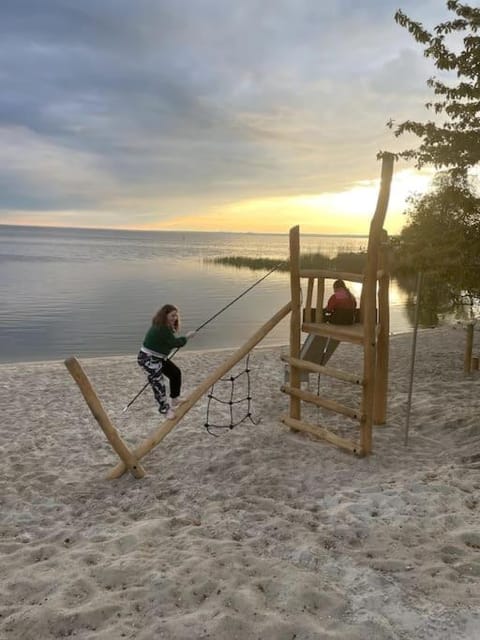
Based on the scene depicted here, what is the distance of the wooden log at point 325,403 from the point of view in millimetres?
7875

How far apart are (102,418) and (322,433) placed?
350 cm

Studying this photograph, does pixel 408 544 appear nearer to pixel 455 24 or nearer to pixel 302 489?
pixel 302 489

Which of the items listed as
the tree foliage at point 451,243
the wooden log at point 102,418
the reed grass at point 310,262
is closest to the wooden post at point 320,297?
the tree foliage at point 451,243

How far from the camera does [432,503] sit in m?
6.11

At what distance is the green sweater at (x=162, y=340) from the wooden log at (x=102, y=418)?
1.10 metres

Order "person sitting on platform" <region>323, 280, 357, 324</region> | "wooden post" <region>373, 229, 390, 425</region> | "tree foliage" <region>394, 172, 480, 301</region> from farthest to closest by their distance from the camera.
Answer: "tree foliage" <region>394, 172, 480, 301</region> < "wooden post" <region>373, 229, 390, 425</region> < "person sitting on platform" <region>323, 280, 357, 324</region>

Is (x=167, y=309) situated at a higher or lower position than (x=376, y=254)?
lower

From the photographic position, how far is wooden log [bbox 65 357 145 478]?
286 inches

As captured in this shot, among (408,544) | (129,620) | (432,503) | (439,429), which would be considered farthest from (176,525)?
(439,429)

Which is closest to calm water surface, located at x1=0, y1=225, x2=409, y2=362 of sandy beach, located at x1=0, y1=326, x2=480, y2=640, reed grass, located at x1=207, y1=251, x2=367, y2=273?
reed grass, located at x1=207, y1=251, x2=367, y2=273

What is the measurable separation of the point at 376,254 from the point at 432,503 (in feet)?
11.5

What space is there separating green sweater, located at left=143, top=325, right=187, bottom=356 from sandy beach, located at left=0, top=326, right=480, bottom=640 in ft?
6.06

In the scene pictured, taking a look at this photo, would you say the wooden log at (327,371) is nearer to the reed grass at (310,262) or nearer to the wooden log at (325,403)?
the wooden log at (325,403)

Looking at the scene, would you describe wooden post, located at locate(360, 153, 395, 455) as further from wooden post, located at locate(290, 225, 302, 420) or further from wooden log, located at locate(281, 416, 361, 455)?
wooden post, located at locate(290, 225, 302, 420)
